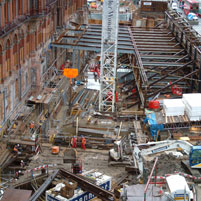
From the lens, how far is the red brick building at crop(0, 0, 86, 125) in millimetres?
40531

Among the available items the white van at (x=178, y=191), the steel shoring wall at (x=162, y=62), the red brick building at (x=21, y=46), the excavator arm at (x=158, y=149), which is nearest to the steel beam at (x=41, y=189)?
the excavator arm at (x=158, y=149)

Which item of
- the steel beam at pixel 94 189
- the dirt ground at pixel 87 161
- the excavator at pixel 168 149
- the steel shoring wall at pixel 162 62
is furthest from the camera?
the steel shoring wall at pixel 162 62

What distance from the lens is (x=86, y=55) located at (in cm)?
7631

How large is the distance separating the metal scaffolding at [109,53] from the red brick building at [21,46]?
282 inches

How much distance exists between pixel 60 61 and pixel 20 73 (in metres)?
19.4

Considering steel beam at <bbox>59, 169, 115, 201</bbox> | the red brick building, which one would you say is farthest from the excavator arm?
the red brick building

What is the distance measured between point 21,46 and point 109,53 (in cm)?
881

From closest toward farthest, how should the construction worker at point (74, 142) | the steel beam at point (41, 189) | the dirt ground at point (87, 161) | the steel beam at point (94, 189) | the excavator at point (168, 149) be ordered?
the steel beam at point (94, 189), the steel beam at point (41, 189), the excavator at point (168, 149), the dirt ground at point (87, 161), the construction worker at point (74, 142)

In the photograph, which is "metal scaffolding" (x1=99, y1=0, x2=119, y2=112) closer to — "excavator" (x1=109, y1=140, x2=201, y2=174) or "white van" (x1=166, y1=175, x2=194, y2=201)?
"excavator" (x1=109, y1=140, x2=201, y2=174)

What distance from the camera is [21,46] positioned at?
150ft

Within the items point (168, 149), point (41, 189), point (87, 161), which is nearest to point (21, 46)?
point (87, 161)

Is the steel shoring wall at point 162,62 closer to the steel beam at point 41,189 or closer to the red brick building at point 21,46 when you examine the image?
the red brick building at point 21,46

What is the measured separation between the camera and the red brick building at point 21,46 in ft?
133

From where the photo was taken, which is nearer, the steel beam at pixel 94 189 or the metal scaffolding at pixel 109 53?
the steel beam at pixel 94 189
